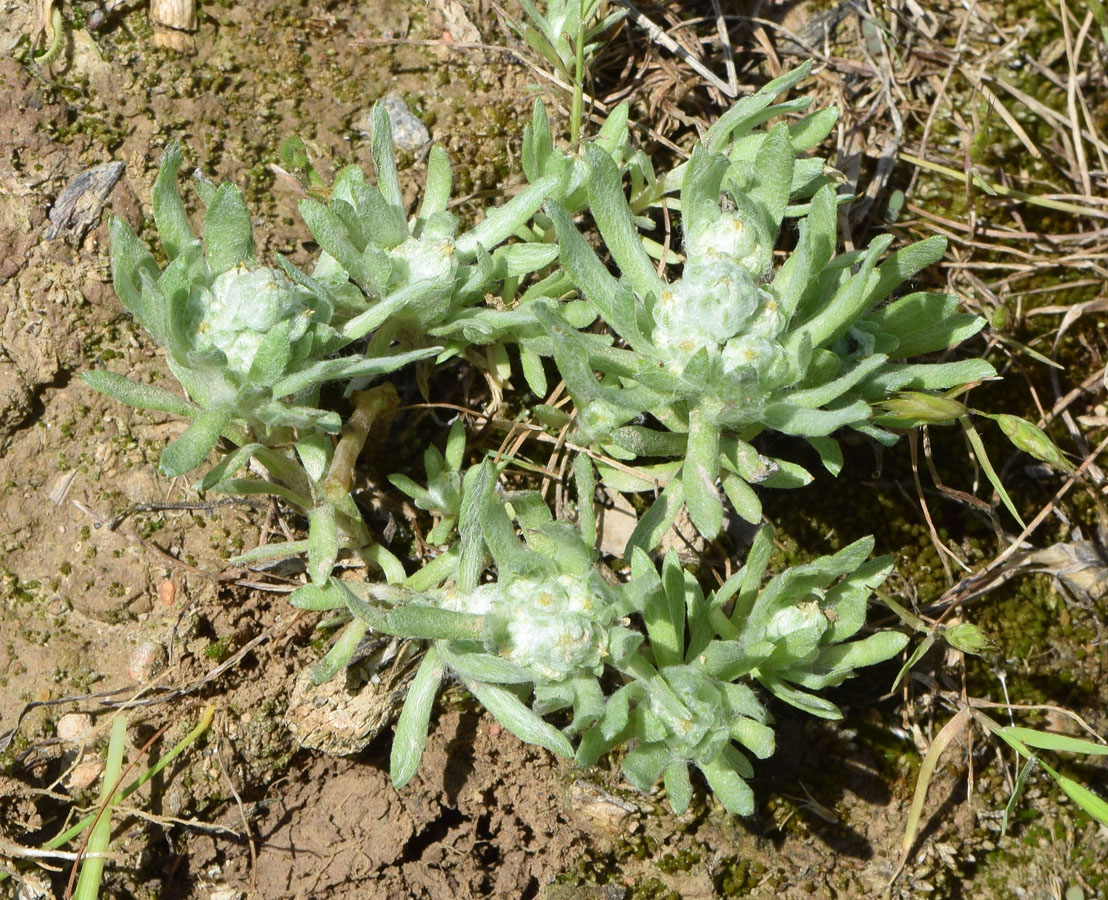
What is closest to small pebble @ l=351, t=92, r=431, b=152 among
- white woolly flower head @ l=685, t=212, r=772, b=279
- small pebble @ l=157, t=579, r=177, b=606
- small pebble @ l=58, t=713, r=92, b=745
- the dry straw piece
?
the dry straw piece

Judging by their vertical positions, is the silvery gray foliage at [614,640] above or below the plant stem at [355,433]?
below

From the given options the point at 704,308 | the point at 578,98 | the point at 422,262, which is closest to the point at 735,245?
the point at 704,308

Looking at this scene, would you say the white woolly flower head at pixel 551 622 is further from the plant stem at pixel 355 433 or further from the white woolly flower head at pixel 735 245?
the white woolly flower head at pixel 735 245

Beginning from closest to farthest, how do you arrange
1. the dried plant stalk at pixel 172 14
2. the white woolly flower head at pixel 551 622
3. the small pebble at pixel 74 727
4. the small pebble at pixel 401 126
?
the white woolly flower head at pixel 551 622 → the small pebble at pixel 74 727 → the dried plant stalk at pixel 172 14 → the small pebble at pixel 401 126

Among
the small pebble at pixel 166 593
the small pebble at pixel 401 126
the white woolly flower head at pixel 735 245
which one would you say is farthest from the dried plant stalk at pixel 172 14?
the white woolly flower head at pixel 735 245

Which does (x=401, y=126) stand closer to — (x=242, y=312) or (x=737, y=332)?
(x=242, y=312)

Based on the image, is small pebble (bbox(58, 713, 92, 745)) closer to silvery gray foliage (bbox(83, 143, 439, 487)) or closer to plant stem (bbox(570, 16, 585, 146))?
silvery gray foliage (bbox(83, 143, 439, 487))

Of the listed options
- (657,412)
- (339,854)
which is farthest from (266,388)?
(339,854)
